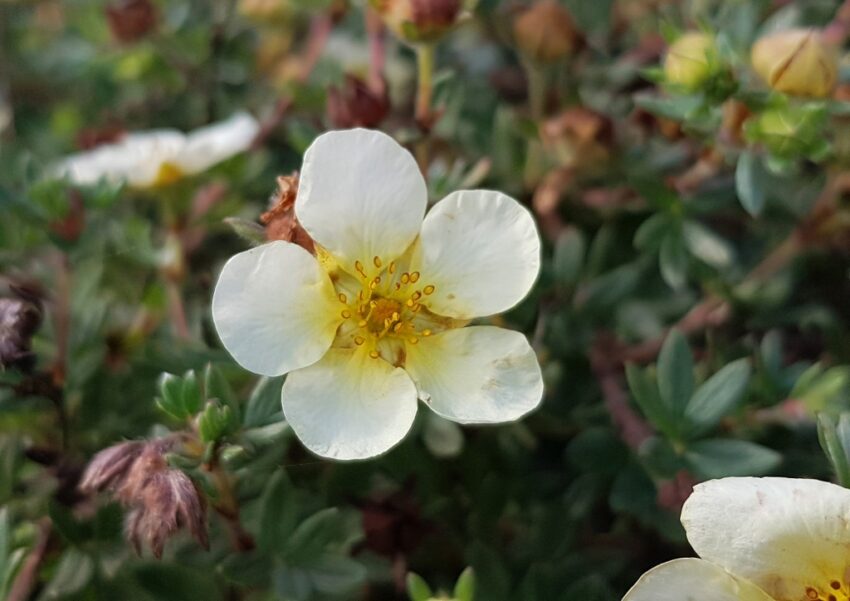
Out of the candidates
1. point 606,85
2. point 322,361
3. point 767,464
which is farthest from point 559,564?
point 606,85

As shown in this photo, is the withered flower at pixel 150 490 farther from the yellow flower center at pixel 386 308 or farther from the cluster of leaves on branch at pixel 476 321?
the yellow flower center at pixel 386 308

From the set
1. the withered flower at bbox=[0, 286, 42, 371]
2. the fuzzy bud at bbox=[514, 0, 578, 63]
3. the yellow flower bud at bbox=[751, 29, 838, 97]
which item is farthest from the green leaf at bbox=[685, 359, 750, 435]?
the withered flower at bbox=[0, 286, 42, 371]

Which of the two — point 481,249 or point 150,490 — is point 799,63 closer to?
point 481,249

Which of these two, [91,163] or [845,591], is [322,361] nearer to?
[845,591]

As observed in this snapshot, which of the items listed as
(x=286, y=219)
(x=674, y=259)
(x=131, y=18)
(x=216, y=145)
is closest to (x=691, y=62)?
(x=674, y=259)

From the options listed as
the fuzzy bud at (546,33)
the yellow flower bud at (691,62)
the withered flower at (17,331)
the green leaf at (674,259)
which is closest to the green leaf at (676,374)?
the green leaf at (674,259)

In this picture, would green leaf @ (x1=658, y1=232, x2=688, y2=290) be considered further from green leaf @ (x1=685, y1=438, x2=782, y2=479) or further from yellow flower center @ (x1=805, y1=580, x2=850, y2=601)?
yellow flower center @ (x1=805, y1=580, x2=850, y2=601)
